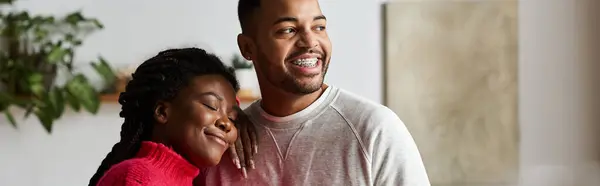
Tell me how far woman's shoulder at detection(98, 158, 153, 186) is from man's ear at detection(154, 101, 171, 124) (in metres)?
0.07

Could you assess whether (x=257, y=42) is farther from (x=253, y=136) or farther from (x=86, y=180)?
(x=86, y=180)

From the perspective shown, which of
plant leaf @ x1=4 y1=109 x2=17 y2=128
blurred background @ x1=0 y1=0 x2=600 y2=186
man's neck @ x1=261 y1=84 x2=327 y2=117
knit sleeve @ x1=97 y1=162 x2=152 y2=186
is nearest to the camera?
knit sleeve @ x1=97 y1=162 x2=152 y2=186

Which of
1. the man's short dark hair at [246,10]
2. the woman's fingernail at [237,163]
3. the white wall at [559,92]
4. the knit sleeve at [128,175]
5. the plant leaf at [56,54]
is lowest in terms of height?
the white wall at [559,92]

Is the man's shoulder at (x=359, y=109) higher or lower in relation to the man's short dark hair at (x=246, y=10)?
lower

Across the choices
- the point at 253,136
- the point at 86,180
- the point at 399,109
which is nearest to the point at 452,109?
the point at 399,109

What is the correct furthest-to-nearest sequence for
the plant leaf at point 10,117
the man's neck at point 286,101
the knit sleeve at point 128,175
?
1. the plant leaf at point 10,117
2. the man's neck at point 286,101
3. the knit sleeve at point 128,175

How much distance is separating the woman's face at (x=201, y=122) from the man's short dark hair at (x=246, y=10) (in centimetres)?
10

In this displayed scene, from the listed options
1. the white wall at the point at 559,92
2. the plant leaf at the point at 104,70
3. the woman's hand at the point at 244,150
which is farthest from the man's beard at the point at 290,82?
→ the white wall at the point at 559,92

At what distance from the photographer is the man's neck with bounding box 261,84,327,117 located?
4.08 feet

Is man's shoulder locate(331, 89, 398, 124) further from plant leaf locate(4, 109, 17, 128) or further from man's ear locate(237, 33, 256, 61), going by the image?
plant leaf locate(4, 109, 17, 128)

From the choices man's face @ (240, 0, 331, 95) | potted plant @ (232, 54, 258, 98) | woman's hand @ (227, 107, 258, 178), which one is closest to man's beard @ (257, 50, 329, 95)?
man's face @ (240, 0, 331, 95)

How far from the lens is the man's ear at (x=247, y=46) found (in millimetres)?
1231

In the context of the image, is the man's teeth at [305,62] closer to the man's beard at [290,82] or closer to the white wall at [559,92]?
the man's beard at [290,82]

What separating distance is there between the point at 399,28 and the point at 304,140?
212 centimetres
